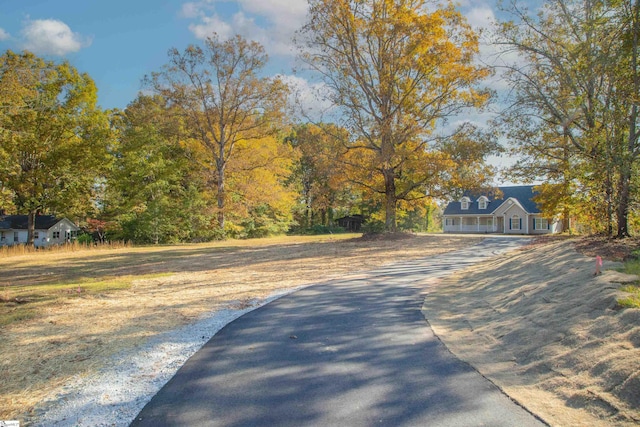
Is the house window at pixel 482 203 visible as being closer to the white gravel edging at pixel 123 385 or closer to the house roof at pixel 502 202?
the house roof at pixel 502 202

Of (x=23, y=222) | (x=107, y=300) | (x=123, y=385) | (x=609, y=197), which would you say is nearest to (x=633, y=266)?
(x=609, y=197)

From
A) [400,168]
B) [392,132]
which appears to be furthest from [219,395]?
[400,168]

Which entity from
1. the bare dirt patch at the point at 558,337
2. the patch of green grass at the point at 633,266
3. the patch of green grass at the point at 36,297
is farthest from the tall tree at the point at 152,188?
the patch of green grass at the point at 633,266

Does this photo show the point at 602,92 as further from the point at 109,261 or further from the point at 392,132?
the point at 109,261

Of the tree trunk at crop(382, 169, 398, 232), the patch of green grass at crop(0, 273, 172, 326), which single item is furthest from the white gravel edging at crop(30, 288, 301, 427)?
the tree trunk at crop(382, 169, 398, 232)

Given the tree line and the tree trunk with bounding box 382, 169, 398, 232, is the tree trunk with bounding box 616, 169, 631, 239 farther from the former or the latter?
the tree trunk with bounding box 382, 169, 398, 232

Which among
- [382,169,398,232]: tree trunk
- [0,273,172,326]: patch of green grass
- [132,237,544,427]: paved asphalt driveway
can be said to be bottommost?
[132,237,544,427]: paved asphalt driveway

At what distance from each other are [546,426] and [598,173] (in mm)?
9089

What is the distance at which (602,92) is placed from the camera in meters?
12.4

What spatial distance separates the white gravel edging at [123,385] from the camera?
3844 mm

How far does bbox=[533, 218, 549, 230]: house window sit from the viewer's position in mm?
44125

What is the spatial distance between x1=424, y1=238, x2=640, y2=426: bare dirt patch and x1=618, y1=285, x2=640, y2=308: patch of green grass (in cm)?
10

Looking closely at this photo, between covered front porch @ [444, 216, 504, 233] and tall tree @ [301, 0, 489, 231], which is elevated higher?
tall tree @ [301, 0, 489, 231]

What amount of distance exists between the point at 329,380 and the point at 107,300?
6.74 metres
